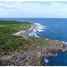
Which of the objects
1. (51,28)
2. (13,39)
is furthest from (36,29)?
(13,39)

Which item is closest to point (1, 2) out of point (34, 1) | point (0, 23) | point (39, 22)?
point (0, 23)

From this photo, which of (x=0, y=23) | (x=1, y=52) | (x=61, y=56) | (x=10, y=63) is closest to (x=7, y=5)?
(x=0, y=23)

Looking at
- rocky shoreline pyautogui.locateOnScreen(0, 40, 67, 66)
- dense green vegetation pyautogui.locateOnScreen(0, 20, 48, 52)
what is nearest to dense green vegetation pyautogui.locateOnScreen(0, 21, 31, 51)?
dense green vegetation pyautogui.locateOnScreen(0, 20, 48, 52)

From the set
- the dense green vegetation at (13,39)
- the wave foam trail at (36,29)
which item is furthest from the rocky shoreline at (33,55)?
the wave foam trail at (36,29)

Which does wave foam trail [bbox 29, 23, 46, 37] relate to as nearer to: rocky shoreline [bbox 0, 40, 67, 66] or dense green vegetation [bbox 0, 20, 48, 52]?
dense green vegetation [bbox 0, 20, 48, 52]

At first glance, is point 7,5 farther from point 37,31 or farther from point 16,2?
point 37,31

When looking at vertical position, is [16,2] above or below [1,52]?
above

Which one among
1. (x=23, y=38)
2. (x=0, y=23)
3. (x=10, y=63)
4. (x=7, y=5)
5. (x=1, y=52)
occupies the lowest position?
(x=10, y=63)
